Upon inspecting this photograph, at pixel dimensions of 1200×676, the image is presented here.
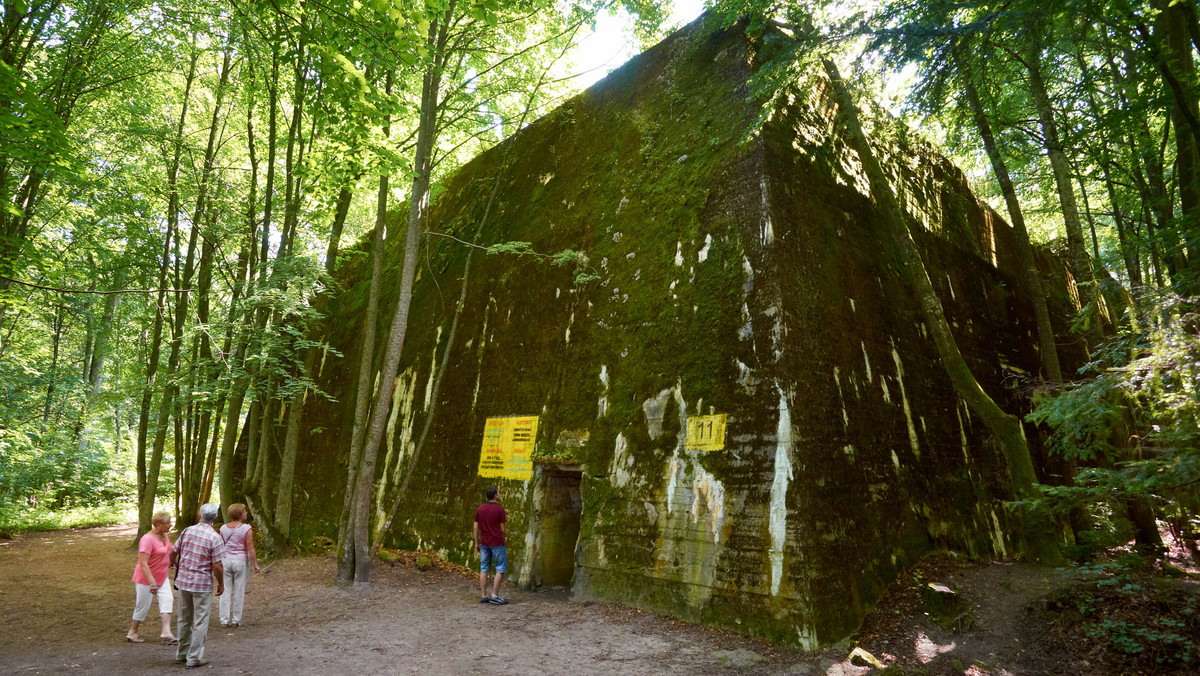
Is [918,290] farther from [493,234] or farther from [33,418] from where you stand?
[33,418]

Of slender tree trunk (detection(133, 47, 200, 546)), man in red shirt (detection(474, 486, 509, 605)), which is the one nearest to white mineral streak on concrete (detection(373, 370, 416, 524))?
man in red shirt (detection(474, 486, 509, 605))

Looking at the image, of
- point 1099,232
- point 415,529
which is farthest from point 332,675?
point 1099,232

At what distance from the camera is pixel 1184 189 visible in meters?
6.81

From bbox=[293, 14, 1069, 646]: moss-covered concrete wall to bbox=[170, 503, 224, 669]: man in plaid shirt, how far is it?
13.5 feet

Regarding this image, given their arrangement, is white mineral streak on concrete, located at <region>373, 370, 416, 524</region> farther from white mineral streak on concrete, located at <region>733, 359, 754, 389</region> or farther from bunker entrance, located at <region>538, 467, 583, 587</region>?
white mineral streak on concrete, located at <region>733, 359, 754, 389</region>

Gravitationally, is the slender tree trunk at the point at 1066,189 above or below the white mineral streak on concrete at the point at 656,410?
above

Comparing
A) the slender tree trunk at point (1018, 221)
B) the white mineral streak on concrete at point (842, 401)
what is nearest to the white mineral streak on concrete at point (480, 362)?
the white mineral streak on concrete at point (842, 401)

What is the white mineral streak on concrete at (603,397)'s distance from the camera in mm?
8438

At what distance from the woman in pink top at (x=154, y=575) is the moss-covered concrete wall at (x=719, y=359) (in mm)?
4162

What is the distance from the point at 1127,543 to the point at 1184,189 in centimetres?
543

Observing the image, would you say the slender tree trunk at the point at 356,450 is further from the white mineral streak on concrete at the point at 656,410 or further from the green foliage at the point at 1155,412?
the green foliage at the point at 1155,412

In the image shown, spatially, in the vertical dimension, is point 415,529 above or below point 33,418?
below

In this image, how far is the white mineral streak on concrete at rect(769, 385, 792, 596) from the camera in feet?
20.3

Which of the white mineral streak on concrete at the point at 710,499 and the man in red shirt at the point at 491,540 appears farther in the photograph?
the man in red shirt at the point at 491,540
